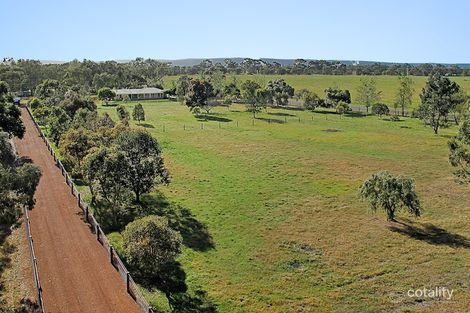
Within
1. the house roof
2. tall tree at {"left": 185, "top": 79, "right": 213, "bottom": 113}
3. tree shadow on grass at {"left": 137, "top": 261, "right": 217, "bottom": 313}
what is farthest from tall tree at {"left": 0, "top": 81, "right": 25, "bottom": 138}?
the house roof

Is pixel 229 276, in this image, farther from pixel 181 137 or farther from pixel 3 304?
pixel 181 137

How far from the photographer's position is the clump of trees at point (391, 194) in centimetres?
4038

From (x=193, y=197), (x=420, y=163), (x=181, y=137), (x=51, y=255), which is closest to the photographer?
(x=51, y=255)

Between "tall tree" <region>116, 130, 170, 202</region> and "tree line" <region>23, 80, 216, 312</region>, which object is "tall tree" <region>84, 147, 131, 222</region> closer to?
"tree line" <region>23, 80, 216, 312</region>

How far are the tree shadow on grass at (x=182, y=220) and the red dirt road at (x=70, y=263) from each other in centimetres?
719

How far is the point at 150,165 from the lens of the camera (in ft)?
136

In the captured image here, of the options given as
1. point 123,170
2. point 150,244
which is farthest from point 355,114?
point 150,244

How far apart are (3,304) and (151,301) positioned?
8.53 meters

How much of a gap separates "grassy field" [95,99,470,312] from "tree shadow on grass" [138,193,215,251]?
419 mm

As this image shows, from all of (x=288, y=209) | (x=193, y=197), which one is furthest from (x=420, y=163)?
(x=193, y=197)

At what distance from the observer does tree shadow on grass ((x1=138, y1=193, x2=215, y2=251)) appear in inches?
1428

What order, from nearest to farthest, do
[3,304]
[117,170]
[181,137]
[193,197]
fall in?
[3,304], [117,170], [193,197], [181,137]

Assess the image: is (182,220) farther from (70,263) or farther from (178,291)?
(70,263)

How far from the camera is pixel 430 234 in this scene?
38031mm
